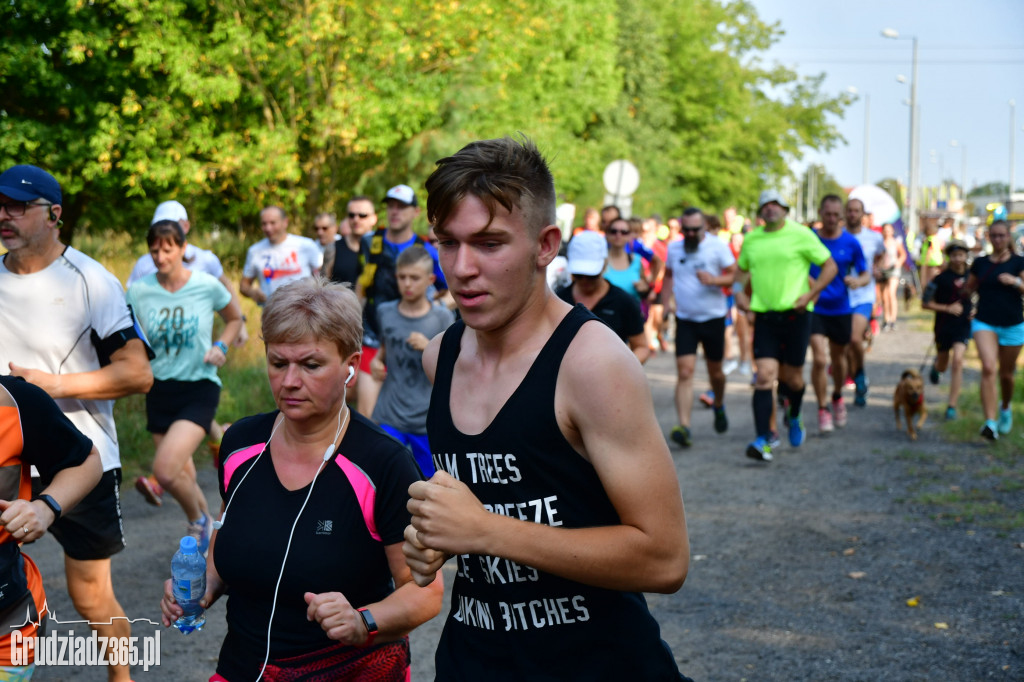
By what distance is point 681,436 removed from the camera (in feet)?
35.8

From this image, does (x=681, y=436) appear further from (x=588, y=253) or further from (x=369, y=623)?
(x=369, y=623)

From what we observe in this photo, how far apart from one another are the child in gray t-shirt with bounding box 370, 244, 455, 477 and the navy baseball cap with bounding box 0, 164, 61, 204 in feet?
8.63

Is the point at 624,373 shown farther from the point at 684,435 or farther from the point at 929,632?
the point at 684,435

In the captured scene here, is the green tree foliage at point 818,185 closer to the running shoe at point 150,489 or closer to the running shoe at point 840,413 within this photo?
the running shoe at point 840,413

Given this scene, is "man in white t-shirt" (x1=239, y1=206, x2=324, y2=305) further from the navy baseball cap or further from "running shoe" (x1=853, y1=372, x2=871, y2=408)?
"running shoe" (x1=853, y1=372, x2=871, y2=408)

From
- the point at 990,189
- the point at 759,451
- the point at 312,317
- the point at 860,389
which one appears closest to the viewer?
the point at 312,317

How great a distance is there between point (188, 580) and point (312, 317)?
2.61 feet

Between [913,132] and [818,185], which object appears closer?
[913,132]

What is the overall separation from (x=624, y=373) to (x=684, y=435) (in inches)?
351

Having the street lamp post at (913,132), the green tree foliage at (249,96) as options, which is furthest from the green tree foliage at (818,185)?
the green tree foliage at (249,96)

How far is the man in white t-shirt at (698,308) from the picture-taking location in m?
11.2

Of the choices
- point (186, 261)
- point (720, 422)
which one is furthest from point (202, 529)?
point (720, 422)

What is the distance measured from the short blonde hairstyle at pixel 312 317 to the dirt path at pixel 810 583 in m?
2.63

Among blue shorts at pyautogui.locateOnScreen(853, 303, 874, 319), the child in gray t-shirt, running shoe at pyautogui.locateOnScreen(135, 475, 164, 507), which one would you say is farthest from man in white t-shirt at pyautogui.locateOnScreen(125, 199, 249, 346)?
blue shorts at pyautogui.locateOnScreen(853, 303, 874, 319)
